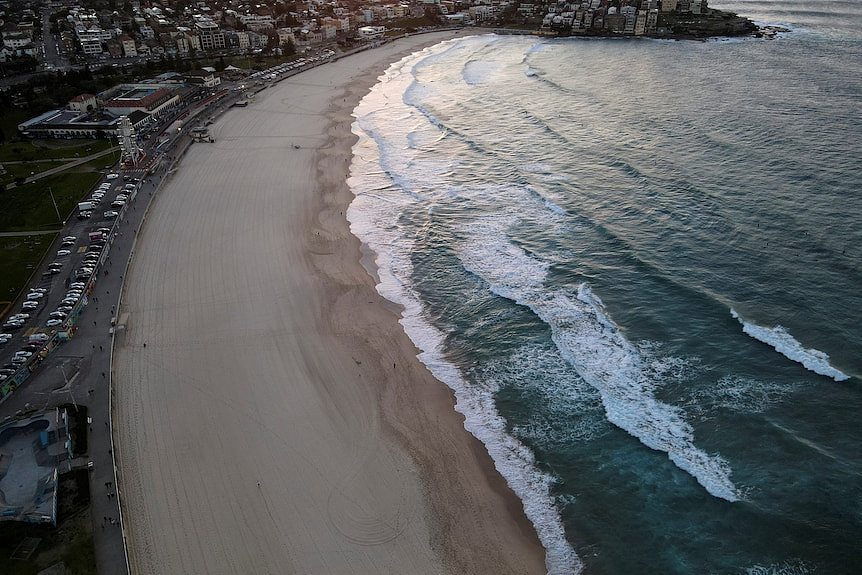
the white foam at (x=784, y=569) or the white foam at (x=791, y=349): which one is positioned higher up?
the white foam at (x=791, y=349)

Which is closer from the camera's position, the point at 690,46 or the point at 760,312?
the point at 760,312

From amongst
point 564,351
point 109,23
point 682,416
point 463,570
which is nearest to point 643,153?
point 564,351

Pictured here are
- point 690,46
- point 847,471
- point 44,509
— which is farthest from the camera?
point 690,46

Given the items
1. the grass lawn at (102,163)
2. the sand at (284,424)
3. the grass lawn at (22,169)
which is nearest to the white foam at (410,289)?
the sand at (284,424)

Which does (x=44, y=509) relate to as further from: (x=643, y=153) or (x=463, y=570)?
(x=643, y=153)

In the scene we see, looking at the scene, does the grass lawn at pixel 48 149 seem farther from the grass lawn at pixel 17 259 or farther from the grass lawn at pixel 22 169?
the grass lawn at pixel 17 259
